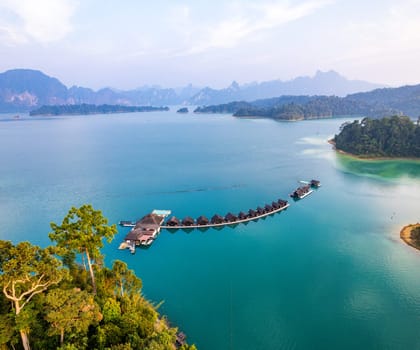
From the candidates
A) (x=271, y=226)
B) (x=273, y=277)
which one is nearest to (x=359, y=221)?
(x=271, y=226)

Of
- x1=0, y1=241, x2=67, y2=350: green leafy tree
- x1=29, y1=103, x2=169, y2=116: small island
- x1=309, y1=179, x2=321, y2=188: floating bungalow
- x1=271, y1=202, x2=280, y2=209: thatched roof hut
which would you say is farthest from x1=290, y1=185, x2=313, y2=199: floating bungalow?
x1=29, y1=103, x2=169, y2=116: small island

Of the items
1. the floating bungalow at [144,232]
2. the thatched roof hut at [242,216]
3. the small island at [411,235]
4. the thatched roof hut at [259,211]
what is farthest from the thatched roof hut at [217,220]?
the small island at [411,235]

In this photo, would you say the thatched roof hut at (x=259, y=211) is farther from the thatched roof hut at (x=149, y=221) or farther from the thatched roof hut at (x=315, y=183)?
the thatched roof hut at (x=315, y=183)

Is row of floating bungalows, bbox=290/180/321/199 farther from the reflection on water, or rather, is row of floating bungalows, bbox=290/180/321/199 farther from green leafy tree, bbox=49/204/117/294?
green leafy tree, bbox=49/204/117/294

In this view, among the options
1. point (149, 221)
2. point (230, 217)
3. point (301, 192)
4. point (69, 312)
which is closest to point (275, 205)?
point (230, 217)

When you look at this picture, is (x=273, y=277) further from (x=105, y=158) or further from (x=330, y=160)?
(x=105, y=158)

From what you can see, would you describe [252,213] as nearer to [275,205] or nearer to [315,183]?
[275,205]
